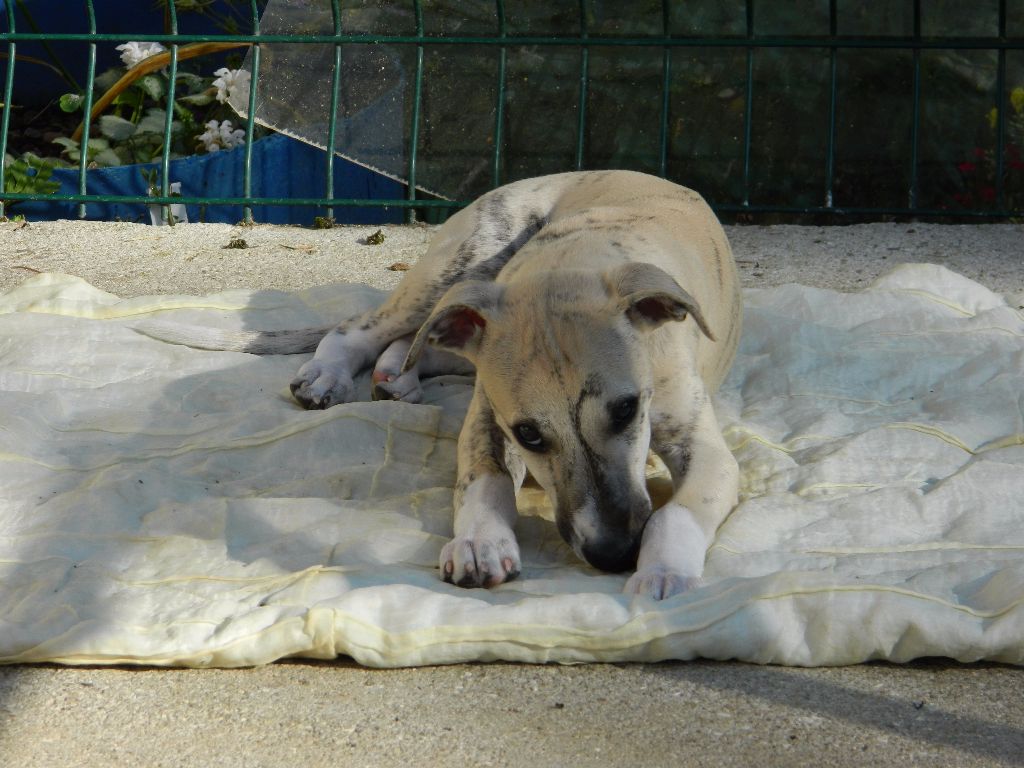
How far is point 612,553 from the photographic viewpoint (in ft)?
9.77

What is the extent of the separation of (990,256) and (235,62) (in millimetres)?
4815

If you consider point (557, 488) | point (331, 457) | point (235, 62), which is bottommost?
point (331, 457)

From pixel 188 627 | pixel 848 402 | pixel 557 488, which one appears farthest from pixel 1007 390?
pixel 188 627

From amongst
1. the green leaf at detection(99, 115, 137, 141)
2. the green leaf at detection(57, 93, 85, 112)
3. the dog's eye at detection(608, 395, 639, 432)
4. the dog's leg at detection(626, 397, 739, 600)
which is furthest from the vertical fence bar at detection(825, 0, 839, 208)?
the green leaf at detection(57, 93, 85, 112)

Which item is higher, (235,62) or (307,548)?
(235,62)

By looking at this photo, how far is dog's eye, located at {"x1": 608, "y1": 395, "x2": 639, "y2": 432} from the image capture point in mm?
3031

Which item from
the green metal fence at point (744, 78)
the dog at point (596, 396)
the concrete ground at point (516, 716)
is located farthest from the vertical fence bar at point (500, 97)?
the concrete ground at point (516, 716)

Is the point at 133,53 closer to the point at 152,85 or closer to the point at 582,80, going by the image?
the point at 152,85

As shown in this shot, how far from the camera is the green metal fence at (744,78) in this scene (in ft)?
21.5

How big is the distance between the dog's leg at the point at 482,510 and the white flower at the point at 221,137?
438 centimetres

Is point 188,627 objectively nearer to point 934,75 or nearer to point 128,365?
point 128,365

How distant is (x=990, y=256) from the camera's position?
603 cm

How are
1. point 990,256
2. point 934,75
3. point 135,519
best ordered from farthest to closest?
point 934,75, point 990,256, point 135,519

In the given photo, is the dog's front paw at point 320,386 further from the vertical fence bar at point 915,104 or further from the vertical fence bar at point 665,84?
the vertical fence bar at point 915,104
